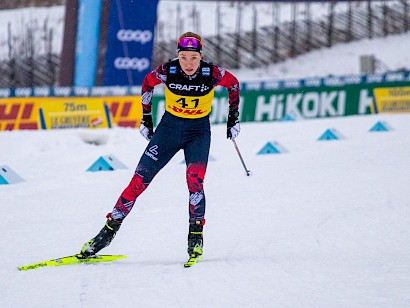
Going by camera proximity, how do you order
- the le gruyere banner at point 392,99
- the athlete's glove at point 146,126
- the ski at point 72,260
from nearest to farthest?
the ski at point 72,260 → the athlete's glove at point 146,126 → the le gruyere banner at point 392,99

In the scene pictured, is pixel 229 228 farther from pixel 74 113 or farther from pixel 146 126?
pixel 74 113

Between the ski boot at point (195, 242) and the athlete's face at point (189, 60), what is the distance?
1.20 metres

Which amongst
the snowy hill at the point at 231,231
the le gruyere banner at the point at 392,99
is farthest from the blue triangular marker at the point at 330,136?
the le gruyere banner at the point at 392,99

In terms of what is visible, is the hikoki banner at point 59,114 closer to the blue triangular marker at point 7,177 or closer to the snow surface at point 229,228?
the snow surface at point 229,228

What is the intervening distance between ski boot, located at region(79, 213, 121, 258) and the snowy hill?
19 cm

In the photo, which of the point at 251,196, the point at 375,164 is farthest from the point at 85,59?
the point at 251,196

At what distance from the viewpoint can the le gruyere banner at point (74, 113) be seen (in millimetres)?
20641

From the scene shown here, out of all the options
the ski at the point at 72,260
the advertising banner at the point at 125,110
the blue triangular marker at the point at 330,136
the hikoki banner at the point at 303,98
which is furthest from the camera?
the hikoki banner at the point at 303,98

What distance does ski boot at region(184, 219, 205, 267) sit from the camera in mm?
6406

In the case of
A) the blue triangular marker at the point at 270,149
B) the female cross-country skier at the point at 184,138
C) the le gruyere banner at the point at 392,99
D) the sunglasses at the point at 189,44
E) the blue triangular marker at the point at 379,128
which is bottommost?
the le gruyere banner at the point at 392,99

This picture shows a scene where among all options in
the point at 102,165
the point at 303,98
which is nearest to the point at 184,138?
the point at 102,165

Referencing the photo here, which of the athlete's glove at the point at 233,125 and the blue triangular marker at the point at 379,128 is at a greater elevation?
the athlete's glove at the point at 233,125

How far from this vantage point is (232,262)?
6.38m

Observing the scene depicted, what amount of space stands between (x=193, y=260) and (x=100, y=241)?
0.77 m
